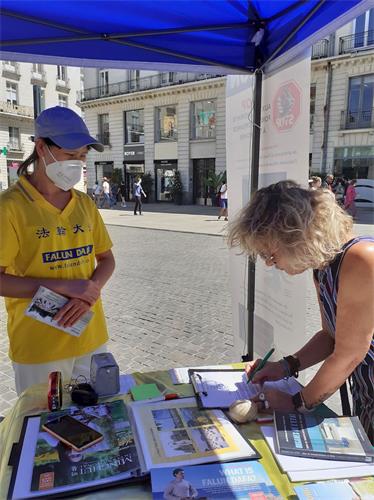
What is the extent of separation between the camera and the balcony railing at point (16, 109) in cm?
3528

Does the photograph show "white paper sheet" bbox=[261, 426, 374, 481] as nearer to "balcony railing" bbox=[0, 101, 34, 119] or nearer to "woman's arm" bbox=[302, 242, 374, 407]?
"woman's arm" bbox=[302, 242, 374, 407]

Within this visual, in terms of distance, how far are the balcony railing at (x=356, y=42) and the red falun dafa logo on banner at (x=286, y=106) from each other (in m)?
21.5

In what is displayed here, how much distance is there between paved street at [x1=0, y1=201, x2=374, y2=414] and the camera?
396 cm

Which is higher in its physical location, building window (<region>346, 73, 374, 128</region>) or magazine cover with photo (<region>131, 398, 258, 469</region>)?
building window (<region>346, 73, 374, 128</region>)

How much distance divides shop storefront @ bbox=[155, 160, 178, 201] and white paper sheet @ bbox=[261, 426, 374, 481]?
24637 mm

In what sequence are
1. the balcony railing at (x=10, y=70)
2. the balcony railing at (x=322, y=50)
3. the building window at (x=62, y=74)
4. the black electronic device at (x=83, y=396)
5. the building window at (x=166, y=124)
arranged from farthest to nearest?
the building window at (x=62, y=74) → the balcony railing at (x=10, y=70) → the building window at (x=166, y=124) → the balcony railing at (x=322, y=50) → the black electronic device at (x=83, y=396)

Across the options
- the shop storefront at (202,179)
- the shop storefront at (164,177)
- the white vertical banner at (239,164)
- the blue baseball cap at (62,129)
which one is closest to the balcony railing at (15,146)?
the shop storefront at (164,177)

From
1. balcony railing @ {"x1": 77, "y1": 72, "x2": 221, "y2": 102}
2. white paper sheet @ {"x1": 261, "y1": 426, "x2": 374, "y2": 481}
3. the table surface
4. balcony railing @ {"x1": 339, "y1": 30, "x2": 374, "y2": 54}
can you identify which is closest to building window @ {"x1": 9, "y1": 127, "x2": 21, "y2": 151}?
balcony railing @ {"x1": 77, "y1": 72, "x2": 221, "y2": 102}

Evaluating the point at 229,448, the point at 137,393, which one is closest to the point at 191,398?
the point at 137,393

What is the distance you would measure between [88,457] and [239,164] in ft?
7.53

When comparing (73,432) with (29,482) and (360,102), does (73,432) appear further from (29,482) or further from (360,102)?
(360,102)

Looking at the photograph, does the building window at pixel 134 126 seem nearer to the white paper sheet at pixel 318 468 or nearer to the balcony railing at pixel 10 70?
the balcony railing at pixel 10 70

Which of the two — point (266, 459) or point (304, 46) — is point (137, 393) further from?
point (304, 46)

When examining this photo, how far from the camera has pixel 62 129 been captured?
1.84 m
